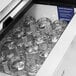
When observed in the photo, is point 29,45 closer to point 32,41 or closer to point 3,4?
point 32,41

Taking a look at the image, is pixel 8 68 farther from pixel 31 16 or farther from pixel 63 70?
pixel 31 16

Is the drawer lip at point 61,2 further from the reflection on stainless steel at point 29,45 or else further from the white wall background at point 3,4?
the white wall background at point 3,4

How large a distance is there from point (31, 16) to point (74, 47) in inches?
15.8

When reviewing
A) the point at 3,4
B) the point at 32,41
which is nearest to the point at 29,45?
the point at 32,41

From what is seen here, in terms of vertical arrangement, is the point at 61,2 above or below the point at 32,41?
above

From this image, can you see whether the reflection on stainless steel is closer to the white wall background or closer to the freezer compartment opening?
the freezer compartment opening

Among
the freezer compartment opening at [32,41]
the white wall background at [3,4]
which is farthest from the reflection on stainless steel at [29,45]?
the white wall background at [3,4]

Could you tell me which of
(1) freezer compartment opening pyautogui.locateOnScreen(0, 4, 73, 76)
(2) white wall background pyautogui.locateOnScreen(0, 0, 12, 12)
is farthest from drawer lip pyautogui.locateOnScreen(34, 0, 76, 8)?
(2) white wall background pyautogui.locateOnScreen(0, 0, 12, 12)

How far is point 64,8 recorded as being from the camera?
47.5 inches

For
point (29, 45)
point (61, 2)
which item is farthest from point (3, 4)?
point (61, 2)

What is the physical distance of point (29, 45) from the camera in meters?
1.12

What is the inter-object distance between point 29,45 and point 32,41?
41mm

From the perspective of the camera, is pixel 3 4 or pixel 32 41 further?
pixel 32 41

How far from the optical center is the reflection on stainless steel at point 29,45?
100 centimetres
